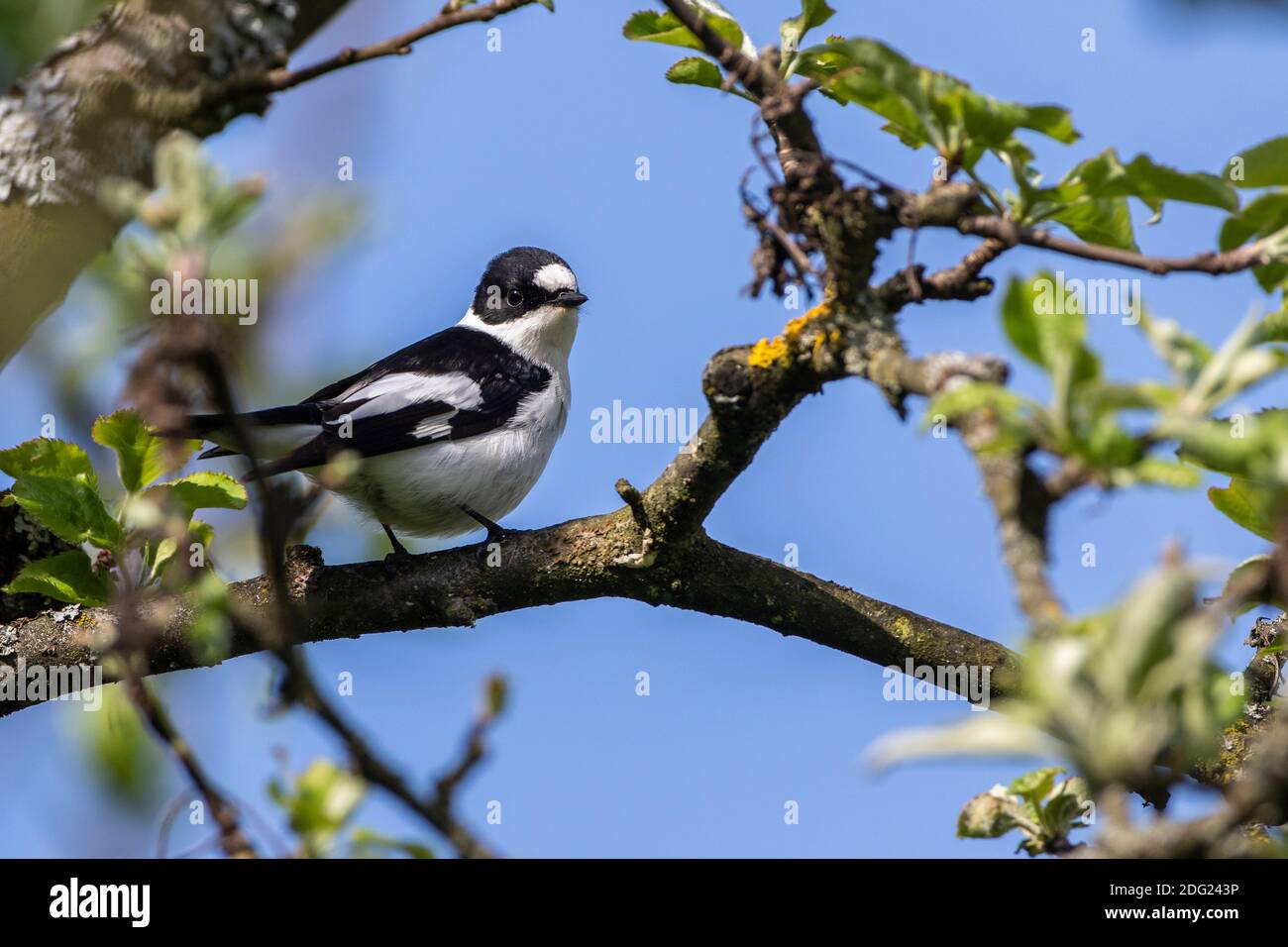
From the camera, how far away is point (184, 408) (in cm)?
157

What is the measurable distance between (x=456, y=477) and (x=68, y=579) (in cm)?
221

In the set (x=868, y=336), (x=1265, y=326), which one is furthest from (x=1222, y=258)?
(x=868, y=336)

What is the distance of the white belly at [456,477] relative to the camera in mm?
5770

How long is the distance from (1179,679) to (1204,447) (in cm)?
32

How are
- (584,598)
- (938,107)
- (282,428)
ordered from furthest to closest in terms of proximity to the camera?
(282,428), (584,598), (938,107)

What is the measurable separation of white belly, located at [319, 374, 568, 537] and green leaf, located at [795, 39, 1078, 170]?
3.53 metres

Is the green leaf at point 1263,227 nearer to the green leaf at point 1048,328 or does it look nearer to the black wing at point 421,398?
the green leaf at point 1048,328

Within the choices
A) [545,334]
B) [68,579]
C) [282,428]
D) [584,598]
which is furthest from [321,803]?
[545,334]

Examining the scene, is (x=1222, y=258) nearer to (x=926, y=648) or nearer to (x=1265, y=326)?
(x=1265, y=326)

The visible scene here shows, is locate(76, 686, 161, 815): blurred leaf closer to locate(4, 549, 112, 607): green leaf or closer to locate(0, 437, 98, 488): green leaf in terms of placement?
locate(4, 549, 112, 607): green leaf

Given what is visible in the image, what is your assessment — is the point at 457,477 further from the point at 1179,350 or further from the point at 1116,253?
the point at 1179,350

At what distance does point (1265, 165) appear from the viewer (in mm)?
2273

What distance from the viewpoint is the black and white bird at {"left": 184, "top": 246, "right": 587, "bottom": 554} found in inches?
218

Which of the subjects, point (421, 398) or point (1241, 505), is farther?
point (421, 398)
